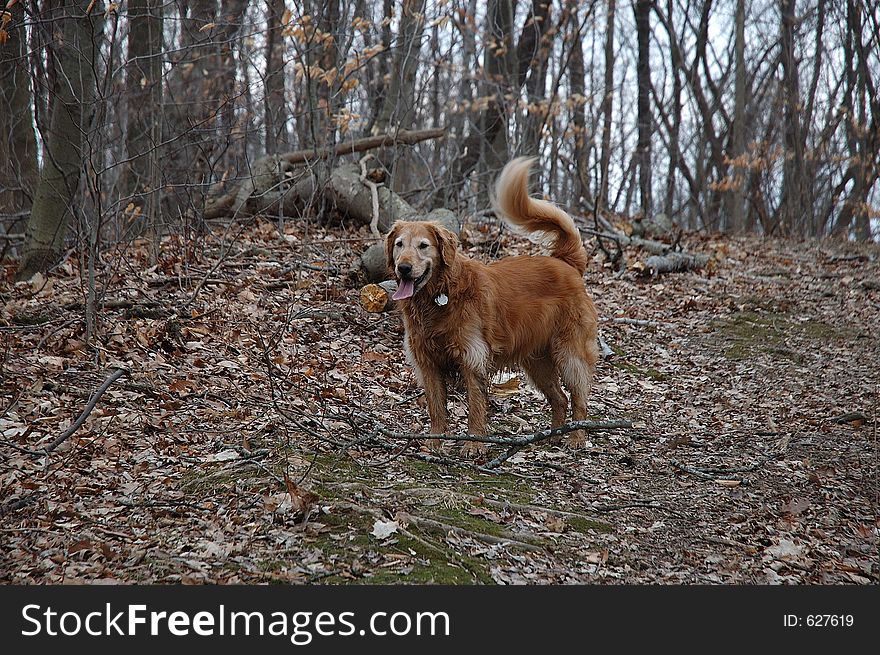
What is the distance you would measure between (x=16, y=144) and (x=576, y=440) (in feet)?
27.9

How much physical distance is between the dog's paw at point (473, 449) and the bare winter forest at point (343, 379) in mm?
114

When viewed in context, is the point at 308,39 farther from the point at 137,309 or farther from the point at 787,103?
the point at 787,103

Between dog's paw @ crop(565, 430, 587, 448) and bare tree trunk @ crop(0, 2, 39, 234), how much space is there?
7311 mm

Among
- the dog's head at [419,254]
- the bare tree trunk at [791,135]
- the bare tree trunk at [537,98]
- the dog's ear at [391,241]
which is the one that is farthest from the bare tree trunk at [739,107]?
the dog's head at [419,254]

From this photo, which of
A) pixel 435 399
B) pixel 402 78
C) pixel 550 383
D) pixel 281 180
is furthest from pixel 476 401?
pixel 402 78

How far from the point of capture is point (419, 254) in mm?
5957

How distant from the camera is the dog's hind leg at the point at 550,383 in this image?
23.1 feet

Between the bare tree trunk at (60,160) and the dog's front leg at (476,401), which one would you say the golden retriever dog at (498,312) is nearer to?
the dog's front leg at (476,401)

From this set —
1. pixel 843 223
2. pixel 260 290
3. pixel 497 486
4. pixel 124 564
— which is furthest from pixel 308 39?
pixel 843 223

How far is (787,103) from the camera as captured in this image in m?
21.3

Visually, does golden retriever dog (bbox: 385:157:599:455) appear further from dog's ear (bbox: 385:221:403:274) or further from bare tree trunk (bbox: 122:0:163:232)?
bare tree trunk (bbox: 122:0:163:232)

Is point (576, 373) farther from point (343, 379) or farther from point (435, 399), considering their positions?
point (343, 379)

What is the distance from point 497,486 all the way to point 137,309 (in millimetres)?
4194

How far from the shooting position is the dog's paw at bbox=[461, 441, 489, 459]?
19.7 ft
